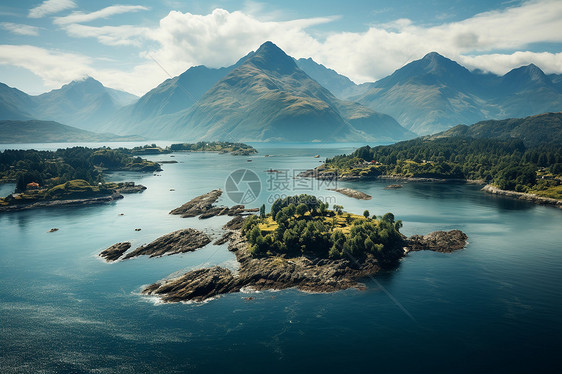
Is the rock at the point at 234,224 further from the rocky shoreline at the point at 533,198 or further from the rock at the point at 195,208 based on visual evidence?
the rocky shoreline at the point at 533,198

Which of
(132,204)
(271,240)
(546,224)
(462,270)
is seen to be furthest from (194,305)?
(546,224)

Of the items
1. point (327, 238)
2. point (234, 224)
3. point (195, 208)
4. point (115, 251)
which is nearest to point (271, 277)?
point (327, 238)

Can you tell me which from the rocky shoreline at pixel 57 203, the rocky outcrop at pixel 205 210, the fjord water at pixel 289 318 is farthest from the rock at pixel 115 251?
the rocky shoreline at pixel 57 203

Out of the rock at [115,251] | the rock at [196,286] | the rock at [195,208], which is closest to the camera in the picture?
→ the rock at [196,286]

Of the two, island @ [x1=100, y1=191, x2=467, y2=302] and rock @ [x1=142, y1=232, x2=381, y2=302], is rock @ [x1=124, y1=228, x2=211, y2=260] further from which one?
rock @ [x1=142, y1=232, x2=381, y2=302]

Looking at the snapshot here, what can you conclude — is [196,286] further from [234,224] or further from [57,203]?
[57,203]
